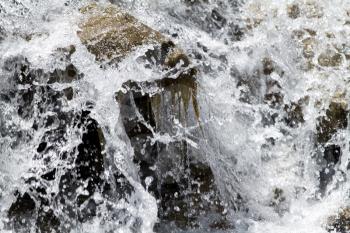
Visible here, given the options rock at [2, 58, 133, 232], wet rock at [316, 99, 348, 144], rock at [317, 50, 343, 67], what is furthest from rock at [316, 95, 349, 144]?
rock at [2, 58, 133, 232]

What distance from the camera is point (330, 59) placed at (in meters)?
5.29

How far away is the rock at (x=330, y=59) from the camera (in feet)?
17.3

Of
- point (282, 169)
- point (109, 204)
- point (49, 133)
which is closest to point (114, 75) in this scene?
point (49, 133)

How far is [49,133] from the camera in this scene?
183 inches

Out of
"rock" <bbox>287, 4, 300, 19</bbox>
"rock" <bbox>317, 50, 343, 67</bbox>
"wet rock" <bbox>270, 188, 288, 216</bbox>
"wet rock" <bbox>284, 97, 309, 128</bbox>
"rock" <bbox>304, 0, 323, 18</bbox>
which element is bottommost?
"wet rock" <bbox>270, 188, 288, 216</bbox>

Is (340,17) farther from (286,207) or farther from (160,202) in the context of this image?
(160,202)

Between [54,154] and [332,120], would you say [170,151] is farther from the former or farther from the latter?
[332,120]

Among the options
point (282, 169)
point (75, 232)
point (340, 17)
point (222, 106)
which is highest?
point (340, 17)

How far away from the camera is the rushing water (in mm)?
4613

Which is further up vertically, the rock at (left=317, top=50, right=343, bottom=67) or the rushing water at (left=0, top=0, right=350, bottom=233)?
the rock at (left=317, top=50, right=343, bottom=67)

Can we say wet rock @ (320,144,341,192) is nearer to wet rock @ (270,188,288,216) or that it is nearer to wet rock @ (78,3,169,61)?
wet rock @ (270,188,288,216)

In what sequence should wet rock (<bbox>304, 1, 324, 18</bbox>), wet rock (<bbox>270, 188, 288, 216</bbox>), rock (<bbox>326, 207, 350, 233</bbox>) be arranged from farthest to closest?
wet rock (<bbox>304, 1, 324, 18</bbox>), wet rock (<bbox>270, 188, 288, 216</bbox>), rock (<bbox>326, 207, 350, 233</bbox>)

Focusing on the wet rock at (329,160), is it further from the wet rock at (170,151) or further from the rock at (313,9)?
the rock at (313,9)

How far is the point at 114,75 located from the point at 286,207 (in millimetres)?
1585
